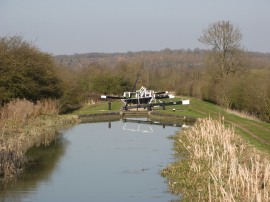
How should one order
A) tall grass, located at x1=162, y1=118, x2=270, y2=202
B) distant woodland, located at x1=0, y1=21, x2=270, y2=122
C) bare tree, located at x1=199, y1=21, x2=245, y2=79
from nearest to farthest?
tall grass, located at x1=162, y1=118, x2=270, y2=202
distant woodland, located at x1=0, y1=21, x2=270, y2=122
bare tree, located at x1=199, y1=21, x2=245, y2=79

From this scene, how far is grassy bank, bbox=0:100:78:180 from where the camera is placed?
1742cm

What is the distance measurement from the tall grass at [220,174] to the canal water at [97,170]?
2.15 ft

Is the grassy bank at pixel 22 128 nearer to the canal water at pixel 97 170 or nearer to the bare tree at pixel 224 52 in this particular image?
the canal water at pixel 97 170

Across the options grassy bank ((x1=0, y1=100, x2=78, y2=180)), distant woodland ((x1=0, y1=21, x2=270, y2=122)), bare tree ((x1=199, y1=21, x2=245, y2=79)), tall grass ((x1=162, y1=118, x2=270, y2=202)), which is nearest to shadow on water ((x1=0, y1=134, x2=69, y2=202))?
Result: grassy bank ((x1=0, y1=100, x2=78, y2=180))

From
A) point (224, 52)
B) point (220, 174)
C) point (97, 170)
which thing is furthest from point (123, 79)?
point (220, 174)

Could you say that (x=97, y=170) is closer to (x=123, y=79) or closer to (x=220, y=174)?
(x=220, y=174)

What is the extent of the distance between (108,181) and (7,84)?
19675mm

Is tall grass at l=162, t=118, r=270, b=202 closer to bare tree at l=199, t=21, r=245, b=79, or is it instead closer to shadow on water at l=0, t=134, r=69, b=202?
shadow on water at l=0, t=134, r=69, b=202

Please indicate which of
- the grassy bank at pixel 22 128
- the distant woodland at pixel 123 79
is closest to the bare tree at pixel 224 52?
the distant woodland at pixel 123 79

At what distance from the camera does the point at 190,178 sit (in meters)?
15.3

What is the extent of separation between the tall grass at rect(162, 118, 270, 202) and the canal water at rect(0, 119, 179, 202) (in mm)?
655

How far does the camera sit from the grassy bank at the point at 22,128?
17422 millimetres

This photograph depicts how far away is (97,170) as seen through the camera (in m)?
18.9

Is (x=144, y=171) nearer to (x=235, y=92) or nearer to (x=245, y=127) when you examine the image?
(x=245, y=127)
